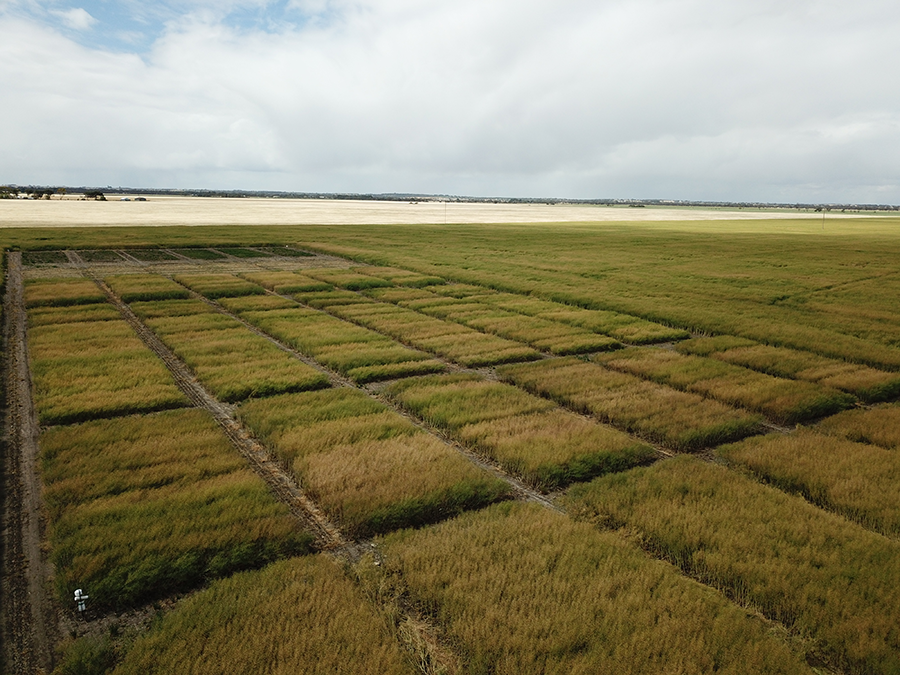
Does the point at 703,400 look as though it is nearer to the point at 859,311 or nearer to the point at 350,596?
the point at 350,596

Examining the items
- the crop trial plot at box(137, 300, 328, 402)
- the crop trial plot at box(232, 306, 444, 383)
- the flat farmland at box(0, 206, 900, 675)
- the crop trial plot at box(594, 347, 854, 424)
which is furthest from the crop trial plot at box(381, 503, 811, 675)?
the crop trial plot at box(232, 306, 444, 383)

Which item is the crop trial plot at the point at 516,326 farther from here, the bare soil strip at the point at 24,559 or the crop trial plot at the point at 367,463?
the bare soil strip at the point at 24,559

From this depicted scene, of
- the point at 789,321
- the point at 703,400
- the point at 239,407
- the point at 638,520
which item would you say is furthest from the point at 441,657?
the point at 789,321

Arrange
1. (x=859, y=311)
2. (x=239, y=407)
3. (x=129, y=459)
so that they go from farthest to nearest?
(x=859, y=311) < (x=239, y=407) < (x=129, y=459)

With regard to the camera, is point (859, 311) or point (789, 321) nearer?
point (789, 321)

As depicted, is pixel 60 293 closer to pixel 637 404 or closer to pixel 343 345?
pixel 343 345

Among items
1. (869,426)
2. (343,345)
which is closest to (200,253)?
(343,345)

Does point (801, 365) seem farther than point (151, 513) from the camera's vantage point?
Yes
